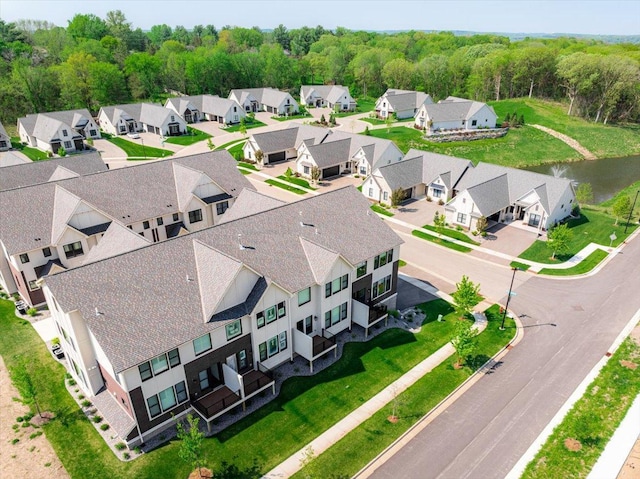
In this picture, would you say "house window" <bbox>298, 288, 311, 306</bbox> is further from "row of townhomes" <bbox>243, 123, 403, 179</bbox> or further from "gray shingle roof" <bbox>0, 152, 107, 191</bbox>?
"row of townhomes" <bbox>243, 123, 403, 179</bbox>

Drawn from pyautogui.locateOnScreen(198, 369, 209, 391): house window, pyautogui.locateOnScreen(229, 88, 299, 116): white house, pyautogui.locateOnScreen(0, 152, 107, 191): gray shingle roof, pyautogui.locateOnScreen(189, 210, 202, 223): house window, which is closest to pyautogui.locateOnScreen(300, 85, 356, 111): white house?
pyautogui.locateOnScreen(229, 88, 299, 116): white house

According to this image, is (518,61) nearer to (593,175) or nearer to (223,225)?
(593,175)

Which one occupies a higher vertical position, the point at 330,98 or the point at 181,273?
the point at 181,273

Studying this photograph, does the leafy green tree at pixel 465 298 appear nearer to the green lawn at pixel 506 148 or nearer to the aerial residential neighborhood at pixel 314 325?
the aerial residential neighborhood at pixel 314 325

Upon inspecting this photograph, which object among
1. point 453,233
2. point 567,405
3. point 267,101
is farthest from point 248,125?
point 567,405

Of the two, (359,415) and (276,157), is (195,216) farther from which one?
(276,157)

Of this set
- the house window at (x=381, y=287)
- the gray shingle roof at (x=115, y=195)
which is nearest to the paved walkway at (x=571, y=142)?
the house window at (x=381, y=287)
